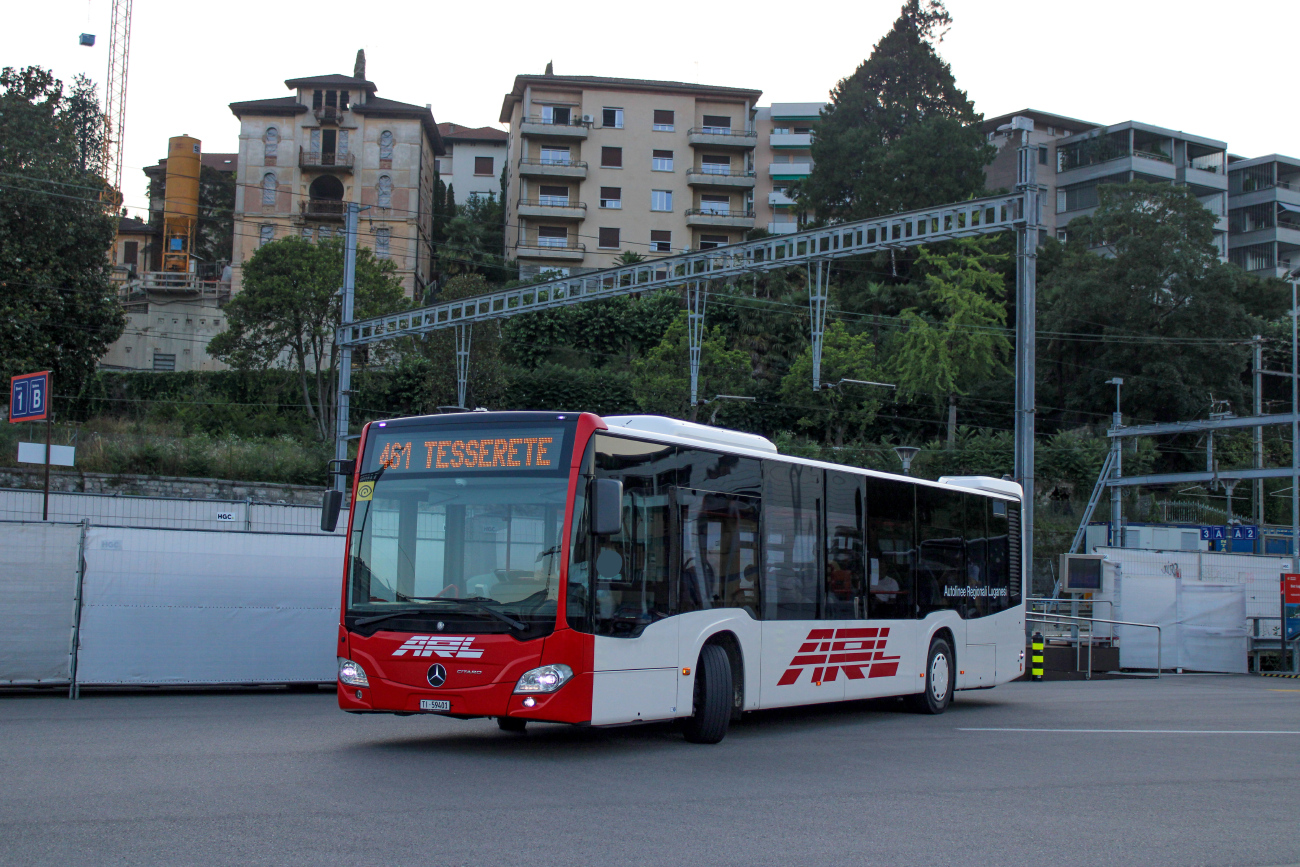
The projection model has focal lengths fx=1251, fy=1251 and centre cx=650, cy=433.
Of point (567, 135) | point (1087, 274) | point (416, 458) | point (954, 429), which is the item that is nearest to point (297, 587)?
point (416, 458)

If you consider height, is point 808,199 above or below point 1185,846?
above

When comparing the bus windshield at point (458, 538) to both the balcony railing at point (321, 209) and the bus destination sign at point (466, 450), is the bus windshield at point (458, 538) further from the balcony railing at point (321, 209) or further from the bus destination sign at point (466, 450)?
the balcony railing at point (321, 209)

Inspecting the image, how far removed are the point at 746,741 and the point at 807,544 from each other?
2.12 meters

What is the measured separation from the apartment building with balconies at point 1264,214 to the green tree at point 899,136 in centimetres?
2814

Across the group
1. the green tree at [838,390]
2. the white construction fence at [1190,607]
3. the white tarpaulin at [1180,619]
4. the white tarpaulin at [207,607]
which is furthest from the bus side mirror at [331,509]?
the green tree at [838,390]

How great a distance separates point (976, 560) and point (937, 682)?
6.10 feet

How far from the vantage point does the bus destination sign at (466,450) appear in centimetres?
1015

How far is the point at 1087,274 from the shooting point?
61.5m

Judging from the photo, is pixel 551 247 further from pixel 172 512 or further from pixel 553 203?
pixel 172 512

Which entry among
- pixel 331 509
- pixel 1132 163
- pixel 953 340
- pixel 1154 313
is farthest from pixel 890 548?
pixel 1132 163

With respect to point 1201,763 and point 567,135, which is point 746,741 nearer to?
point 1201,763

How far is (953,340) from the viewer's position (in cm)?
5662

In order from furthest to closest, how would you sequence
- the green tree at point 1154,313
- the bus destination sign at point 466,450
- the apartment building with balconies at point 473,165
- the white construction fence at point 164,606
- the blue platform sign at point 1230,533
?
the apartment building with balconies at point 473,165 < the green tree at point 1154,313 < the blue platform sign at point 1230,533 < the white construction fence at point 164,606 < the bus destination sign at point 466,450

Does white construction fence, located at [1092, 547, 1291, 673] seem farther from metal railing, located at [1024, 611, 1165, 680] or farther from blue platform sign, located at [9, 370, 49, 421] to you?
blue platform sign, located at [9, 370, 49, 421]
